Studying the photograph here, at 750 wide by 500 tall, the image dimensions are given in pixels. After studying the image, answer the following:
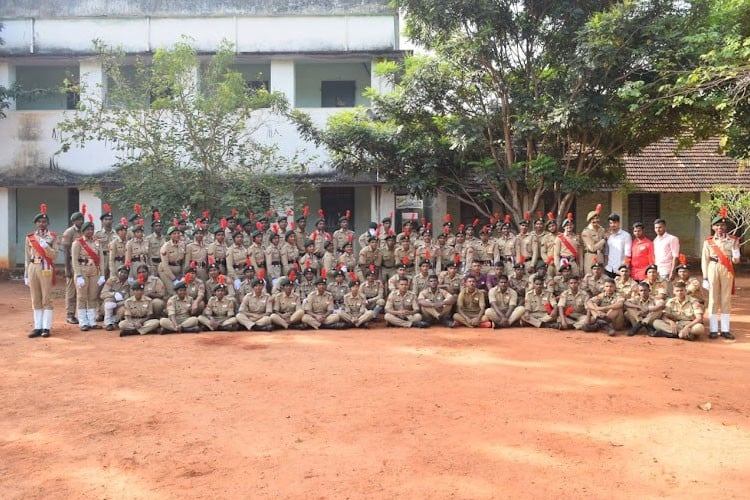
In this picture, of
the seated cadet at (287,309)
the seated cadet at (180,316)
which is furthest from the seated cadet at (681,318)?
the seated cadet at (180,316)

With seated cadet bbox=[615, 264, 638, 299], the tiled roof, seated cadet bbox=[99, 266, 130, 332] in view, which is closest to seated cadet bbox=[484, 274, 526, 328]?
seated cadet bbox=[615, 264, 638, 299]

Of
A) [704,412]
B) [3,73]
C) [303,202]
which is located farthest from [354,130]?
[3,73]

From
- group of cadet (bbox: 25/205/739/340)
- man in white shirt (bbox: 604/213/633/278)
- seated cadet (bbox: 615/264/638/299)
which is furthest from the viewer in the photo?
man in white shirt (bbox: 604/213/633/278)

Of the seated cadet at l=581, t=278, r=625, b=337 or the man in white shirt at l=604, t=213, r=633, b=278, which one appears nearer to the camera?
the seated cadet at l=581, t=278, r=625, b=337

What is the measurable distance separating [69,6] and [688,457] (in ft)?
52.5

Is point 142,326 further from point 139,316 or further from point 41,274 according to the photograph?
point 41,274

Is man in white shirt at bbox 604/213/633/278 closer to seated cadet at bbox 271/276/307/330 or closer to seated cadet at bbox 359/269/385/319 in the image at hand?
seated cadet at bbox 359/269/385/319

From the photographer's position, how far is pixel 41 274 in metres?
8.52

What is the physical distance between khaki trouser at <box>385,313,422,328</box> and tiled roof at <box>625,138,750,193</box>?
28.5 feet

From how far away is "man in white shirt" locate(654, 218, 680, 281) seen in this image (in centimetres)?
898

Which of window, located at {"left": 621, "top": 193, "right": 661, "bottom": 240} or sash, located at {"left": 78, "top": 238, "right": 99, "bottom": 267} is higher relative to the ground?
window, located at {"left": 621, "top": 193, "right": 661, "bottom": 240}

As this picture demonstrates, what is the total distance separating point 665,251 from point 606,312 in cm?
141

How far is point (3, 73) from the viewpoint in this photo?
48.6 ft

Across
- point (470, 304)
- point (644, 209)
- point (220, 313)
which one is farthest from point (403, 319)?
point (644, 209)
